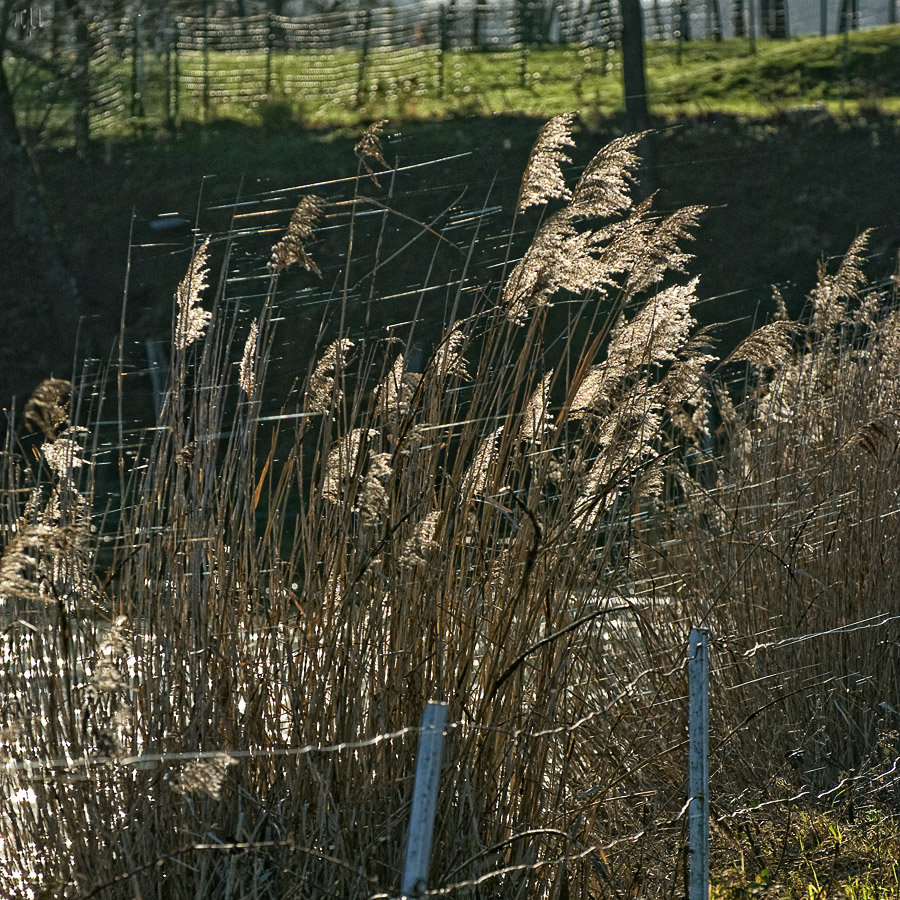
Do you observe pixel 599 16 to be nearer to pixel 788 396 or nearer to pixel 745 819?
pixel 788 396

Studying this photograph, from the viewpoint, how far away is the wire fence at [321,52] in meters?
15.4

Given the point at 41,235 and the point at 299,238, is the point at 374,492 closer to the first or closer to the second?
the point at 299,238

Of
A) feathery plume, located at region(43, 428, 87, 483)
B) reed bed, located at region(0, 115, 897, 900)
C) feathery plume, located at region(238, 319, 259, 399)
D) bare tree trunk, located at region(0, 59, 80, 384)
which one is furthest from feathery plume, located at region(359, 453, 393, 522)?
bare tree trunk, located at region(0, 59, 80, 384)

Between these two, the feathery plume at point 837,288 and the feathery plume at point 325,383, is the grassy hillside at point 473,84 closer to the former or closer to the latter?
the feathery plume at point 837,288

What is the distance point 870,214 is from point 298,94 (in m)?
8.30

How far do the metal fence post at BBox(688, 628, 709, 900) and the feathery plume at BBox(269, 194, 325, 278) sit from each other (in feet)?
3.61

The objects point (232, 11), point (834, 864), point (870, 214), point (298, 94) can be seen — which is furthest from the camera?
point (232, 11)

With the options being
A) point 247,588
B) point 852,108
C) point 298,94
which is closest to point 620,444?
point 247,588

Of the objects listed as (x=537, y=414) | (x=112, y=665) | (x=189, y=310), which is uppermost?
(x=189, y=310)

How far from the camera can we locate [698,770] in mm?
2137

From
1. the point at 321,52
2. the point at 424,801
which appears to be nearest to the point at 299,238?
the point at 424,801

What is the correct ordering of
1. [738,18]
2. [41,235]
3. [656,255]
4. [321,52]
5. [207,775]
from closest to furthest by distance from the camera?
1. [207,775]
2. [656,255]
3. [41,235]
4. [321,52]
5. [738,18]

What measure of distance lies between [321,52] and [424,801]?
17649 millimetres

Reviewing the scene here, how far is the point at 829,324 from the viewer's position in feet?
13.0
